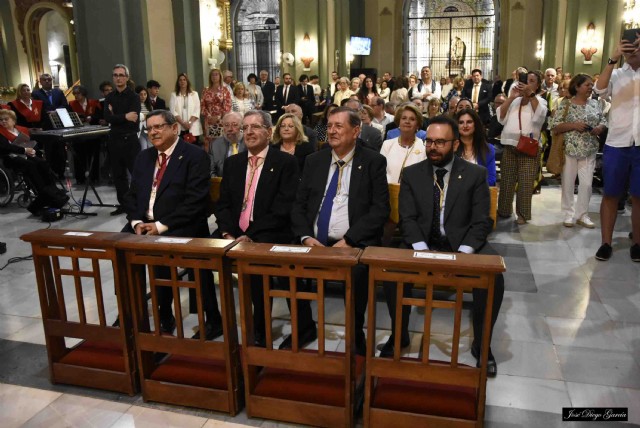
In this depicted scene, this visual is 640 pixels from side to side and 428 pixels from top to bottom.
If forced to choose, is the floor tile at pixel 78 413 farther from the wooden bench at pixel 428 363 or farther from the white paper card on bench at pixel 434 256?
the white paper card on bench at pixel 434 256

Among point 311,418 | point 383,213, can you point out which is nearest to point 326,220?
point 383,213

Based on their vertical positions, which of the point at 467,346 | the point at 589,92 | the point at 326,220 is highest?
the point at 589,92

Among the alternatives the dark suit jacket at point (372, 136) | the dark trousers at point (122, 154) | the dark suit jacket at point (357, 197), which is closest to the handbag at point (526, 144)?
the dark suit jacket at point (372, 136)

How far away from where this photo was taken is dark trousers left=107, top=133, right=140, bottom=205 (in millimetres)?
6602

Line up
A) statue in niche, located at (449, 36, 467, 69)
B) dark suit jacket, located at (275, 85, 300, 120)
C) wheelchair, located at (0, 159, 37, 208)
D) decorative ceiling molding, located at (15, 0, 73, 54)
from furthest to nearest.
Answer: statue in niche, located at (449, 36, 467, 69) < decorative ceiling molding, located at (15, 0, 73, 54) < dark suit jacket, located at (275, 85, 300, 120) < wheelchair, located at (0, 159, 37, 208)

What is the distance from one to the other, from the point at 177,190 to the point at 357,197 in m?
1.16

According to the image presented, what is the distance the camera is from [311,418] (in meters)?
2.48

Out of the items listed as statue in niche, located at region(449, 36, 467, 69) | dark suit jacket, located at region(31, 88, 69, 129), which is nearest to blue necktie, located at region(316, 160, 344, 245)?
dark suit jacket, located at region(31, 88, 69, 129)

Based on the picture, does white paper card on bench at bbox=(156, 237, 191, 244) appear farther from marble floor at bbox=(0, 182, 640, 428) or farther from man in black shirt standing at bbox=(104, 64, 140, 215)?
man in black shirt standing at bbox=(104, 64, 140, 215)

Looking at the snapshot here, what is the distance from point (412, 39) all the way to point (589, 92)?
14.8 meters

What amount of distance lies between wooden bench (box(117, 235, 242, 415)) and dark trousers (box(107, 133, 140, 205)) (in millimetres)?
4191

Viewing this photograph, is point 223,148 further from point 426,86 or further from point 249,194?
point 426,86

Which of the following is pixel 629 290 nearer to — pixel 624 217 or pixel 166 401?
pixel 624 217

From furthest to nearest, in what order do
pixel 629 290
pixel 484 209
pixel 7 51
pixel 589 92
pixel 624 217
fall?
pixel 7 51 < pixel 624 217 < pixel 589 92 < pixel 629 290 < pixel 484 209
